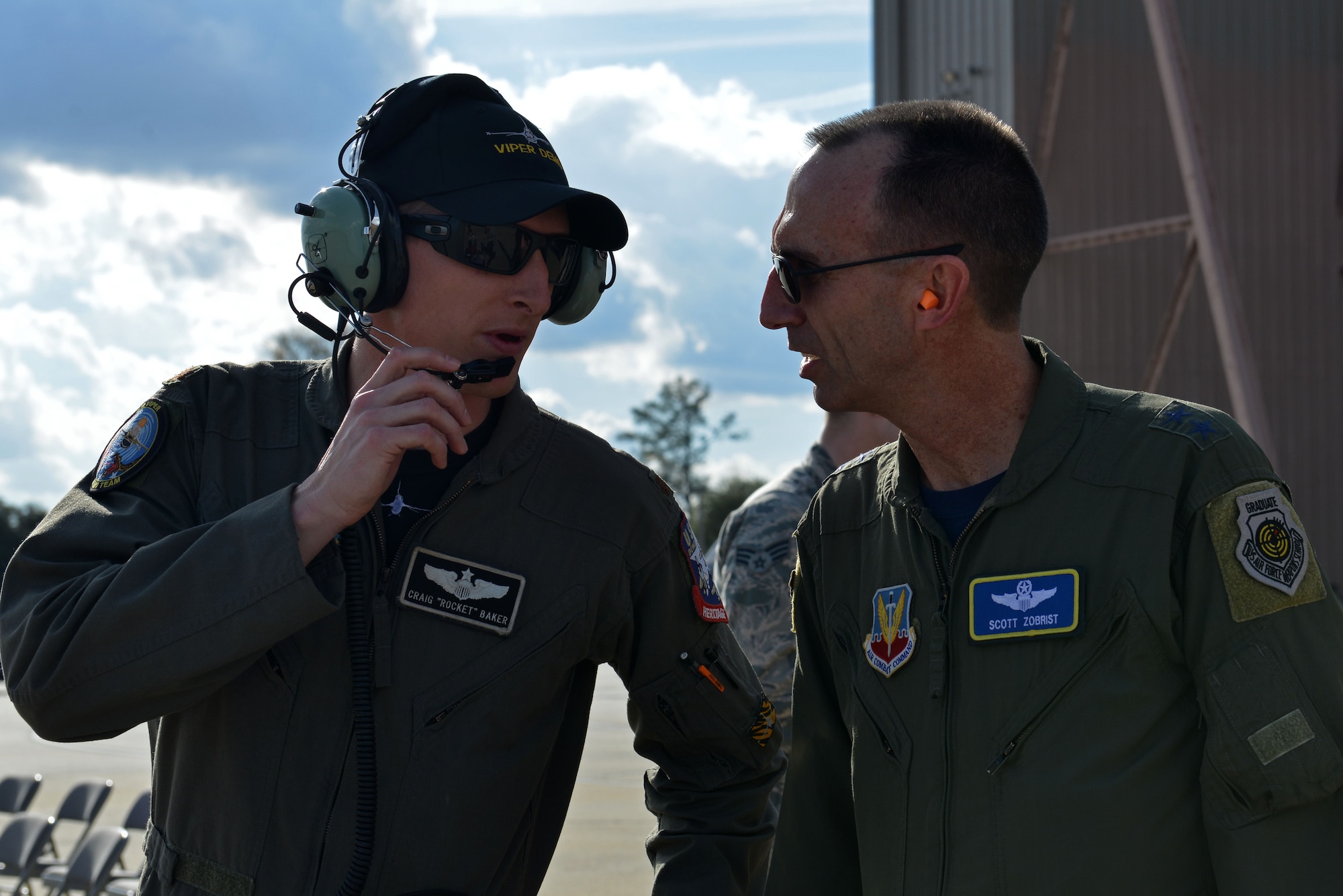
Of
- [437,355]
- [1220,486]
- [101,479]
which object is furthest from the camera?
[101,479]

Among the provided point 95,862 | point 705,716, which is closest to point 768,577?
point 705,716

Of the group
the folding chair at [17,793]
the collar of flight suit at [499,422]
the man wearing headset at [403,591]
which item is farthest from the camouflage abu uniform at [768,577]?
the folding chair at [17,793]

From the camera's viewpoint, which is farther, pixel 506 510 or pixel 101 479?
pixel 506 510

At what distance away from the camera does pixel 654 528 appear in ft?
8.32

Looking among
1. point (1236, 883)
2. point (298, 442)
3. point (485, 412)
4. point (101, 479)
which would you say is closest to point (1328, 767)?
point (1236, 883)

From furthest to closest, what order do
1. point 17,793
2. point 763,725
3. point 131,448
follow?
point 17,793
point 763,725
point 131,448

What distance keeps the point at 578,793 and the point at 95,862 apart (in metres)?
5.27

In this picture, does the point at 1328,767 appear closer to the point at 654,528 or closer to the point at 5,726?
the point at 654,528

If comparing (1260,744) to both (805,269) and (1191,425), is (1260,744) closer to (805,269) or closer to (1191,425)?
(1191,425)

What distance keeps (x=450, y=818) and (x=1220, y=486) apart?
57.0 inches

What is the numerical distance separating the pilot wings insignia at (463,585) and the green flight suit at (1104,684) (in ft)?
2.31

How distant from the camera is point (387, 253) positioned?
7.55 ft

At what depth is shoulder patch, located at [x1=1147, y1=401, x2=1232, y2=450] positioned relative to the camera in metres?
1.88

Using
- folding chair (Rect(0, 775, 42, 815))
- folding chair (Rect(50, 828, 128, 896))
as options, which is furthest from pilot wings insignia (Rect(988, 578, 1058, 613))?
folding chair (Rect(0, 775, 42, 815))
